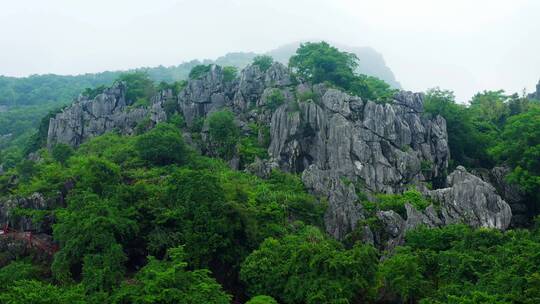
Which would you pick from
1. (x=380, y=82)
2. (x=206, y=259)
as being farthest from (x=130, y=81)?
(x=206, y=259)

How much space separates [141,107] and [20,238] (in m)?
21.3

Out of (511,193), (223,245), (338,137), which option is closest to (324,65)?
(338,137)

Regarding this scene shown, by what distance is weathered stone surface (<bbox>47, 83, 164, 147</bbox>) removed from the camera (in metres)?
43.2

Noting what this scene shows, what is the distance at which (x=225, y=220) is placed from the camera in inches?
936

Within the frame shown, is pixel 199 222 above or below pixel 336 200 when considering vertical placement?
above

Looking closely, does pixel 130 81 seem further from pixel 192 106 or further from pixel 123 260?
pixel 123 260

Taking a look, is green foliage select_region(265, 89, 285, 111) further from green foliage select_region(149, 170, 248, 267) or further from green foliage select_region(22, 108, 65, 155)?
green foliage select_region(22, 108, 65, 155)

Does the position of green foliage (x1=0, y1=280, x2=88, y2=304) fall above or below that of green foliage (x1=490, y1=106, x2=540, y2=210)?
below

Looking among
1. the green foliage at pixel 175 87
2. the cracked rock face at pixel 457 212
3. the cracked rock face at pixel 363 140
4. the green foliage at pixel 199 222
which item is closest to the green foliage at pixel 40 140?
the green foliage at pixel 175 87

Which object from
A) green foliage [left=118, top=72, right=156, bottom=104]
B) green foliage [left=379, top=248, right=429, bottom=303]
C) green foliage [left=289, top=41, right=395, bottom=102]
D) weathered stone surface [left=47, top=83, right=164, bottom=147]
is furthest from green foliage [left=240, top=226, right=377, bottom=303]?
green foliage [left=118, top=72, right=156, bottom=104]

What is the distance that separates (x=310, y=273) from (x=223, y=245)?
4.33 meters

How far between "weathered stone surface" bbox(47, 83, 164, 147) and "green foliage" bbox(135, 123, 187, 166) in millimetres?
8055

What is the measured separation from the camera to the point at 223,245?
23.2 m

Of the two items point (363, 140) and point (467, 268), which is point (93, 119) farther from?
point (467, 268)
